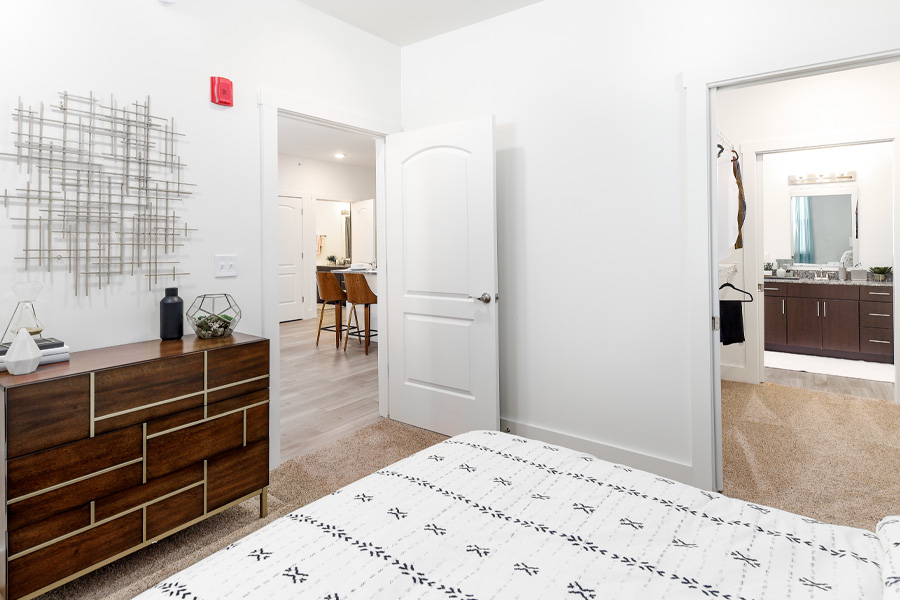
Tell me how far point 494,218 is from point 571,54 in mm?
990

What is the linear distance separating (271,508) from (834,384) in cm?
456

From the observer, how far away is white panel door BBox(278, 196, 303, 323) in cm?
777

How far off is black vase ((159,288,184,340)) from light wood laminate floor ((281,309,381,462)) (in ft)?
3.50

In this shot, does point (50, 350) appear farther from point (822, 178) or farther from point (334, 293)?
point (822, 178)

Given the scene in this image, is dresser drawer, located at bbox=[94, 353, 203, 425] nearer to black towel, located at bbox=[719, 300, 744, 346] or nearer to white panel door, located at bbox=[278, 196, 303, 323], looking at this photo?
black towel, located at bbox=[719, 300, 744, 346]

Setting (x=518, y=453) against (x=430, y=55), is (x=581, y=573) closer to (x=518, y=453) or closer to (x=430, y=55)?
(x=518, y=453)

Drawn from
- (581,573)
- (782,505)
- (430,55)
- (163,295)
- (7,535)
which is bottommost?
(782,505)

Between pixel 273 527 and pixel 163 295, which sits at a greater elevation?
pixel 163 295

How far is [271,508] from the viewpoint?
2.32 m

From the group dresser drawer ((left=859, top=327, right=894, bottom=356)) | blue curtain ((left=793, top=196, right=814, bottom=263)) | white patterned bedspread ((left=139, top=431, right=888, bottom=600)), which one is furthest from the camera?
blue curtain ((left=793, top=196, right=814, bottom=263))

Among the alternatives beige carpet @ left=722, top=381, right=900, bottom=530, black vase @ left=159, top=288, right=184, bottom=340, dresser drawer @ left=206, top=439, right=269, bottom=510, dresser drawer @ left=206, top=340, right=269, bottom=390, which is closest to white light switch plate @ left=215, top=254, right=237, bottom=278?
black vase @ left=159, top=288, right=184, bottom=340

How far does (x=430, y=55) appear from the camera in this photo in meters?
3.33

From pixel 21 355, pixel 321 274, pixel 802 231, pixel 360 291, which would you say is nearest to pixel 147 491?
pixel 21 355

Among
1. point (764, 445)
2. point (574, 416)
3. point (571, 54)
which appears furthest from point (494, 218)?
point (764, 445)
